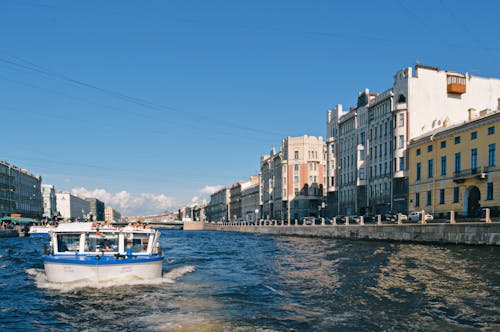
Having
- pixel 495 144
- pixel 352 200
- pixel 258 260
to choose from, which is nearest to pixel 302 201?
pixel 352 200

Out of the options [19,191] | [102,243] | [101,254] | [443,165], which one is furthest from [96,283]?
[19,191]

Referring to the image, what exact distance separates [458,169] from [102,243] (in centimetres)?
4588

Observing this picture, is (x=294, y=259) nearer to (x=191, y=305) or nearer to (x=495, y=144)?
(x=191, y=305)

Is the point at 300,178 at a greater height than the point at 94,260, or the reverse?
the point at 300,178

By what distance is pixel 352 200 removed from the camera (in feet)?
294

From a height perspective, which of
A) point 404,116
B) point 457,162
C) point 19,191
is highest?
point 404,116

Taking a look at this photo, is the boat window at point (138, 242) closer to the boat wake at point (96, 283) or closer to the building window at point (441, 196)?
the boat wake at point (96, 283)

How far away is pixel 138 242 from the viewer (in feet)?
81.9

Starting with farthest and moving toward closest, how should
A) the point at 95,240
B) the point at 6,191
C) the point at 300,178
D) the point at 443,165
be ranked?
the point at 6,191 → the point at 300,178 → the point at 443,165 → the point at 95,240

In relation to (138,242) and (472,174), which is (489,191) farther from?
(138,242)

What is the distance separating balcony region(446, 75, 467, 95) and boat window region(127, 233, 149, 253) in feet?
201

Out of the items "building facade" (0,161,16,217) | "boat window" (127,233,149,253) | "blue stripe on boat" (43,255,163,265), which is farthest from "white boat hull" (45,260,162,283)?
"building facade" (0,161,16,217)

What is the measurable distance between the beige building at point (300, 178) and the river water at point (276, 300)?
88.6 m

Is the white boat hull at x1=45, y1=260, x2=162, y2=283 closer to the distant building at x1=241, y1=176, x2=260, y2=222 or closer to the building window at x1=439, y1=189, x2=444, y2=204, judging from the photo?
the building window at x1=439, y1=189, x2=444, y2=204
